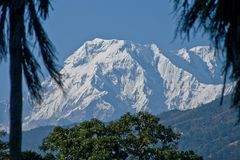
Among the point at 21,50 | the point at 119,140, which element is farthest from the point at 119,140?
the point at 21,50

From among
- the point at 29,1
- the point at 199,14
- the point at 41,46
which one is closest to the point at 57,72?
the point at 41,46

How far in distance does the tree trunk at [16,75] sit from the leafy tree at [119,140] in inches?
1297

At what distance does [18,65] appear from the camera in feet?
32.9

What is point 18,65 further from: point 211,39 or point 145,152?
point 145,152

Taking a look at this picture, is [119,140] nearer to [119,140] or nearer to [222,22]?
[119,140]

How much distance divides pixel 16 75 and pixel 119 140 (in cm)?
3598

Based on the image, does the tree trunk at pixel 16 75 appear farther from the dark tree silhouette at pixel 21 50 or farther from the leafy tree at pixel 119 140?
the leafy tree at pixel 119 140

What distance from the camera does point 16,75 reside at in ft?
32.8

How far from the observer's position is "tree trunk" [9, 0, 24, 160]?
961cm

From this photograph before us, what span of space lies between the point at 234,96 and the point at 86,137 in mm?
37445

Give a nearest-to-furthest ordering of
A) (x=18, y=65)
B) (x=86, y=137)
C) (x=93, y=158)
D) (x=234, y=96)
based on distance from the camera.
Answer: (x=234, y=96) < (x=18, y=65) < (x=93, y=158) < (x=86, y=137)

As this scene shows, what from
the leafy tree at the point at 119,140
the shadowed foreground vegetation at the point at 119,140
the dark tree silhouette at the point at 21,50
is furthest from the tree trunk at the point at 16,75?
the leafy tree at the point at 119,140

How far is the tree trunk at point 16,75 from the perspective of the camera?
9.61 meters

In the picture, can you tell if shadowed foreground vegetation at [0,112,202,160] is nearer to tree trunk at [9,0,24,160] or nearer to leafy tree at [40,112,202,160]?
leafy tree at [40,112,202,160]
